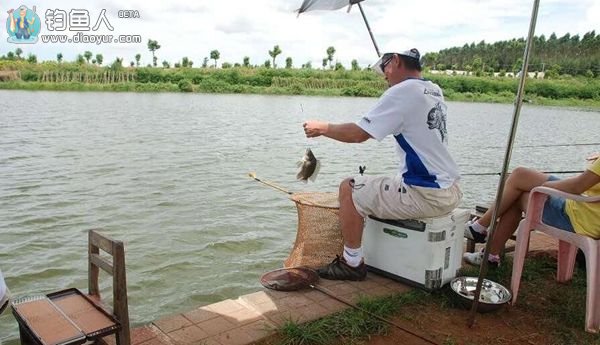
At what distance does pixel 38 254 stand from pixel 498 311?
16.8 ft

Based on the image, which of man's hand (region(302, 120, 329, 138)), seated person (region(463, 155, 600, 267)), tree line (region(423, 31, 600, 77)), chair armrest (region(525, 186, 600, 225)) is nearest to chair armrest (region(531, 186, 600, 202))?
chair armrest (region(525, 186, 600, 225))

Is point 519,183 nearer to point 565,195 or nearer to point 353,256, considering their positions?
point 565,195

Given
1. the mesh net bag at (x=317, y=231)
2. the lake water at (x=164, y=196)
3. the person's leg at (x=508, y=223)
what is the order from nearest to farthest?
the person's leg at (x=508, y=223)
the mesh net bag at (x=317, y=231)
the lake water at (x=164, y=196)

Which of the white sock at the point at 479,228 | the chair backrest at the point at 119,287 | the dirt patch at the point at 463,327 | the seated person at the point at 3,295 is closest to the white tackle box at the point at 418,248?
the dirt patch at the point at 463,327

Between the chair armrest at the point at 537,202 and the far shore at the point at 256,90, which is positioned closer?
the chair armrest at the point at 537,202

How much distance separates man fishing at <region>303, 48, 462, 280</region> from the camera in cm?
315

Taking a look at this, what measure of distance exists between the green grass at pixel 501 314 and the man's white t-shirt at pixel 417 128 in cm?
83

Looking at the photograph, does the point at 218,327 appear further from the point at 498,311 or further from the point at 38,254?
the point at 38,254

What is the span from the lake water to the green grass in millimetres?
2006

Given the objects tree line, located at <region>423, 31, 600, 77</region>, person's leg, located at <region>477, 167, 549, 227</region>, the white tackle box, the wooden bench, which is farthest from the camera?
tree line, located at <region>423, 31, 600, 77</region>

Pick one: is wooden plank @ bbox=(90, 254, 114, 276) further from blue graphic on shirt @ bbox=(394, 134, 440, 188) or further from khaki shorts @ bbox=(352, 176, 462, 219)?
blue graphic on shirt @ bbox=(394, 134, 440, 188)

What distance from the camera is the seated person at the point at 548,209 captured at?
2939 millimetres

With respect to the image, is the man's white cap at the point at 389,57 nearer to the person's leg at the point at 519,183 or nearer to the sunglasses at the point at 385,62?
the sunglasses at the point at 385,62

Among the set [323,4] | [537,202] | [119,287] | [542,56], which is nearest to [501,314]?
[537,202]
